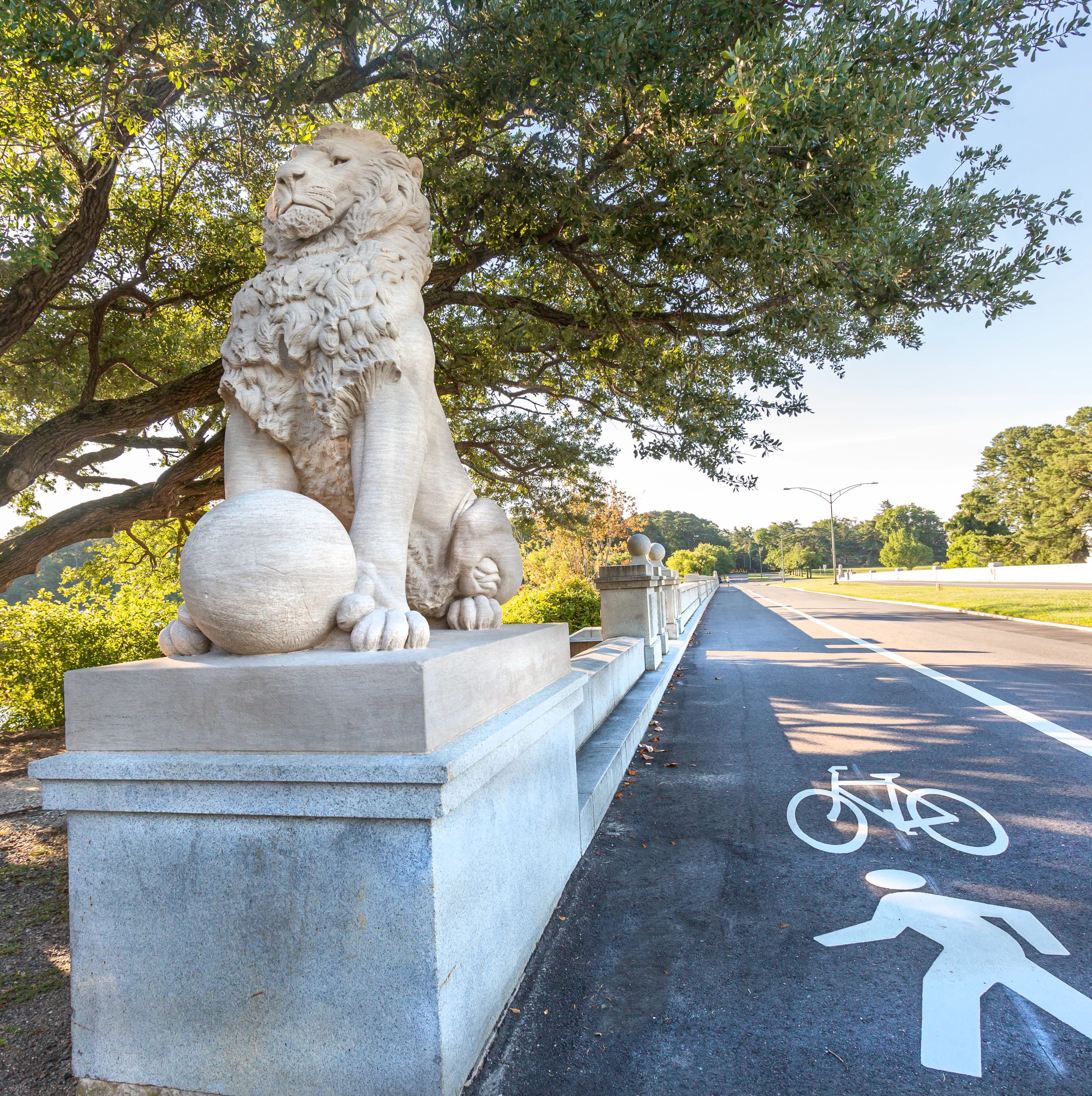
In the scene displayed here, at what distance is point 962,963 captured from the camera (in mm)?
2459

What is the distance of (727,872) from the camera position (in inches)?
133

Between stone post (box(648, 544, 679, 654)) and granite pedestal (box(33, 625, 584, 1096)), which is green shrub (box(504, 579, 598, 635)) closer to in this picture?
stone post (box(648, 544, 679, 654))

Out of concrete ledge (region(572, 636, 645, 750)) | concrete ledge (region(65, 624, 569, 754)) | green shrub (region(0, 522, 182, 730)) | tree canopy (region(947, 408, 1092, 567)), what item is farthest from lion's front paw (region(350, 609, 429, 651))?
tree canopy (region(947, 408, 1092, 567))

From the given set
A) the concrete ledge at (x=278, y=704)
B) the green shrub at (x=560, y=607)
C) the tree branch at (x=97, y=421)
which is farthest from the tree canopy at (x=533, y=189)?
the green shrub at (x=560, y=607)

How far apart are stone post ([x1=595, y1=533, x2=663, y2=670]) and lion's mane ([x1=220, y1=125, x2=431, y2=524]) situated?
6.30 m

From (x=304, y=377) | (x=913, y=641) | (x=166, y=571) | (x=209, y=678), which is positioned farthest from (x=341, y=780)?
(x=913, y=641)

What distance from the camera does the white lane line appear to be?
5473mm

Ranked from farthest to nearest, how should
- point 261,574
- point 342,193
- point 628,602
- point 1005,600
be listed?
point 1005,600 < point 628,602 < point 342,193 < point 261,574

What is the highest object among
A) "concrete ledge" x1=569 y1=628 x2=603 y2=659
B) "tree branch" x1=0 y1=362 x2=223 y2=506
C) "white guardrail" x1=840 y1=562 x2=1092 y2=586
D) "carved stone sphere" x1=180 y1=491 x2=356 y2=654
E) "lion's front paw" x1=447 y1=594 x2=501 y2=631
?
"tree branch" x1=0 y1=362 x2=223 y2=506

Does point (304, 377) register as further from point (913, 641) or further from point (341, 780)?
point (913, 641)

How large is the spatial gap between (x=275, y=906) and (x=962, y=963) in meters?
2.45

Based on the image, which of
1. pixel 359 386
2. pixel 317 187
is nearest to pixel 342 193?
pixel 317 187

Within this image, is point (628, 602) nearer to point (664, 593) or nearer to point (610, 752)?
point (664, 593)

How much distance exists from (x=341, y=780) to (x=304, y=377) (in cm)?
162
